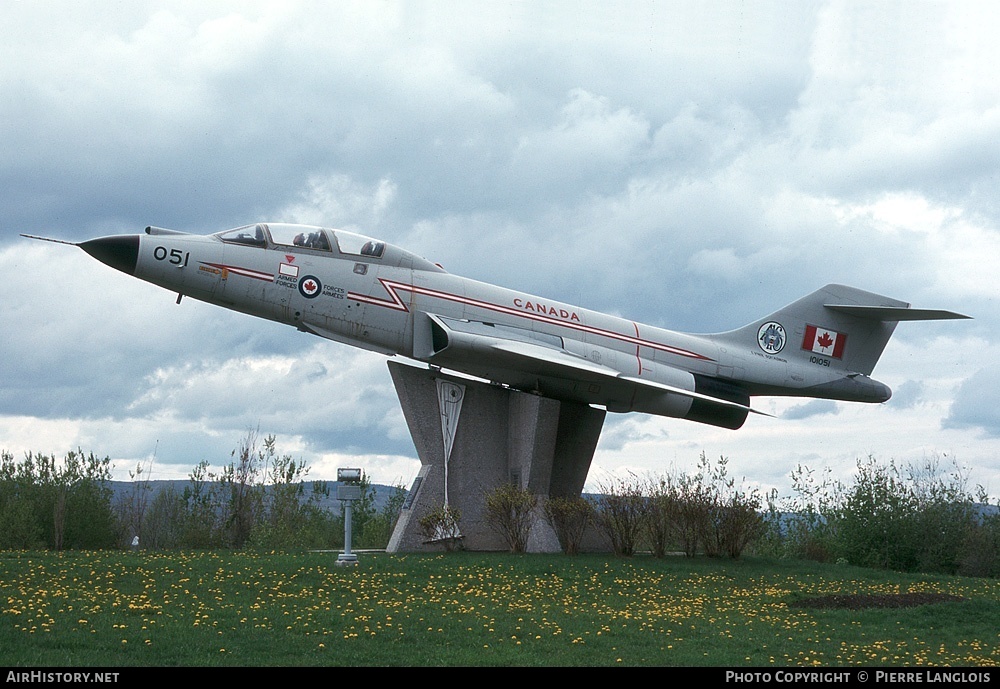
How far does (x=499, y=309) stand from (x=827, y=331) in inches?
323

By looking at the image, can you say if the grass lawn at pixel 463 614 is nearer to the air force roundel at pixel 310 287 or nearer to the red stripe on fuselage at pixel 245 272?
the air force roundel at pixel 310 287

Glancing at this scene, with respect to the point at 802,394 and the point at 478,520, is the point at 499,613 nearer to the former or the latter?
the point at 478,520

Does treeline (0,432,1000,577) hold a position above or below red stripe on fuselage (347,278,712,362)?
below

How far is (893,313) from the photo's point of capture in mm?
20859

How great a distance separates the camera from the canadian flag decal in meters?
21.6

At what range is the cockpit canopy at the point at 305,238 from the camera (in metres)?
17.0

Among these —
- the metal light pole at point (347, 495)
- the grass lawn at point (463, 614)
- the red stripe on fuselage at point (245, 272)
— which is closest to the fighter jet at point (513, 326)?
the red stripe on fuselage at point (245, 272)

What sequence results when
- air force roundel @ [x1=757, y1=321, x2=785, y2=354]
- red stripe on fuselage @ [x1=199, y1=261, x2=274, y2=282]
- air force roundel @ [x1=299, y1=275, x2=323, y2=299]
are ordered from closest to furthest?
red stripe on fuselage @ [x1=199, y1=261, x2=274, y2=282] → air force roundel @ [x1=299, y1=275, x2=323, y2=299] → air force roundel @ [x1=757, y1=321, x2=785, y2=354]

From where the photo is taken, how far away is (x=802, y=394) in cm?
2155

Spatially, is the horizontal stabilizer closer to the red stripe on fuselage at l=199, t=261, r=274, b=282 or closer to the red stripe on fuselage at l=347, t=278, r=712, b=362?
the red stripe on fuselage at l=347, t=278, r=712, b=362

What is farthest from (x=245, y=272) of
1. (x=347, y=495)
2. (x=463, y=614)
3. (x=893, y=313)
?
(x=893, y=313)

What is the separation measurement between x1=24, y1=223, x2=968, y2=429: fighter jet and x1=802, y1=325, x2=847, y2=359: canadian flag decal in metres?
0.02

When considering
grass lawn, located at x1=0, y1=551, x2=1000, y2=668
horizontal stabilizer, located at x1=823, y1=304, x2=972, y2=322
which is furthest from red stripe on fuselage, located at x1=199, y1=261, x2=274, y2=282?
horizontal stabilizer, located at x1=823, y1=304, x2=972, y2=322

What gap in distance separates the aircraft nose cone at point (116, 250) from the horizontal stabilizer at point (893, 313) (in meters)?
15.1
